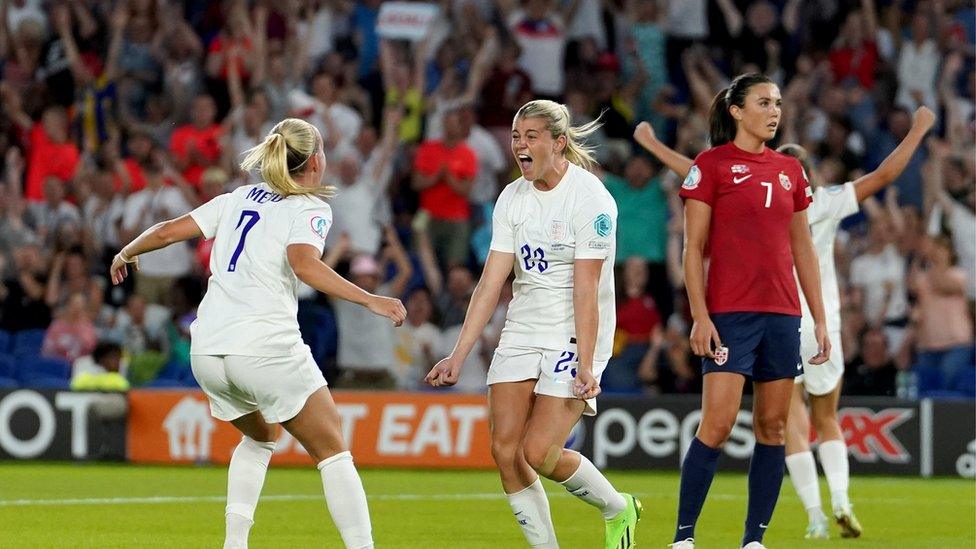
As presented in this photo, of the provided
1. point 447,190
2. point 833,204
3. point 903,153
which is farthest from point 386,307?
point 447,190

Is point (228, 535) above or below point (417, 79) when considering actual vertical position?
below

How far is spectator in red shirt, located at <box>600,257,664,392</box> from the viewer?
16.8 metres

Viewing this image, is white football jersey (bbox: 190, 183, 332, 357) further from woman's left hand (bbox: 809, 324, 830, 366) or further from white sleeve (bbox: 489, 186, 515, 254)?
woman's left hand (bbox: 809, 324, 830, 366)

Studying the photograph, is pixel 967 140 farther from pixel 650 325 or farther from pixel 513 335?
pixel 513 335

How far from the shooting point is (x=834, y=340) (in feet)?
34.3

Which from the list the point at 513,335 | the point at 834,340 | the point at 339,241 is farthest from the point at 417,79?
the point at 513,335

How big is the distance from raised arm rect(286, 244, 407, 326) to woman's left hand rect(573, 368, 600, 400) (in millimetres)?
976

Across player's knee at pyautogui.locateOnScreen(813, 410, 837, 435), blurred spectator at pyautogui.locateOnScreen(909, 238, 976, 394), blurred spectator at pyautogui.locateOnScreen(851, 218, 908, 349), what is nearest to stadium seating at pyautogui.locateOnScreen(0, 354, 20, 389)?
blurred spectator at pyautogui.locateOnScreen(851, 218, 908, 349)

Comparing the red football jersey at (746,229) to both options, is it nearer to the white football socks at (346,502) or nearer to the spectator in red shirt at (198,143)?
the white football socks at (346,502)

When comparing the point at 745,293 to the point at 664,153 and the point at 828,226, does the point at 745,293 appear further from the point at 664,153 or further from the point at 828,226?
the point at 828,226

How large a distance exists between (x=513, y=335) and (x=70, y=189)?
12.2 m

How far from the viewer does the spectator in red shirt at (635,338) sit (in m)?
16.8

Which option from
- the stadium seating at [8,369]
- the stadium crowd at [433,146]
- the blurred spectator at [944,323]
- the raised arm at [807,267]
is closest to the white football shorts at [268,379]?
the raised arm at [807,267]

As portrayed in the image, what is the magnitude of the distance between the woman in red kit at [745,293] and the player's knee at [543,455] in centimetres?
75
